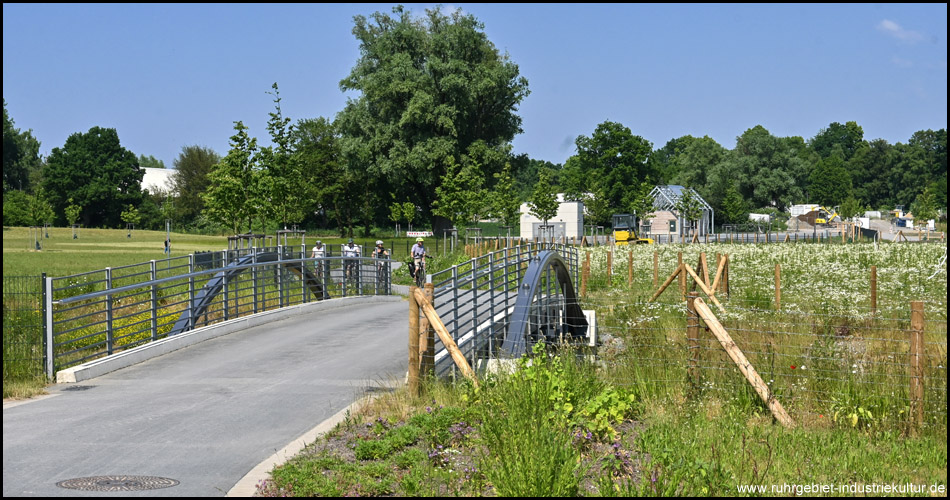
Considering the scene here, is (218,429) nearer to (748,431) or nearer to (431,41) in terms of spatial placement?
(748,431)

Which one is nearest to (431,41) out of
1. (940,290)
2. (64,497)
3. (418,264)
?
(418,264)

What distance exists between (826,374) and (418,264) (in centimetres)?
1967

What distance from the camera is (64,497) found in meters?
7.04

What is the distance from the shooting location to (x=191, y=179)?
12062 cm

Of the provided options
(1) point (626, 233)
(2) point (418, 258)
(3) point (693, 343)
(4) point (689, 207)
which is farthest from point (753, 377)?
(4) point (689, 207)

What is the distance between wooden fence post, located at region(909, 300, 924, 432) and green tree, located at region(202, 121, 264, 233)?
26718 millimetres

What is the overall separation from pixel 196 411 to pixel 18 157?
129323 millimetres

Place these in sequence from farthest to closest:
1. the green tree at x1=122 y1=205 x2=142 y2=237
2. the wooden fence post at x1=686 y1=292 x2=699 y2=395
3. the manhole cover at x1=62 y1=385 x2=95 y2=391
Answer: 1. the green tree at x1=122 y1=205 x2=142 y2=237
2. the manhole cover at x1=62 y1=385 x2=95 y2=391
3. the wooden fence post at x1=686 y1=292 x2=699 y2=395

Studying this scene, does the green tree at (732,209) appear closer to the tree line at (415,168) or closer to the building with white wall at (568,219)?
the tree line at (415,168)

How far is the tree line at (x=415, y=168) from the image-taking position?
4920cm

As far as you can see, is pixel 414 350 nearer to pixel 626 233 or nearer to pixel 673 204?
pixel 626 233

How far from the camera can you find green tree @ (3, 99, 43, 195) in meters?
118

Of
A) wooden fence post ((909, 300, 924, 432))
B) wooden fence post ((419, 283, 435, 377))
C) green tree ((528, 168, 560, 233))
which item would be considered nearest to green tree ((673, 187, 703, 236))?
green tree ((528, 168, 560, 233))

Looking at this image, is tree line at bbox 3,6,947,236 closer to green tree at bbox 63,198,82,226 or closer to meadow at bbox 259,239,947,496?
green tree at bbox 63,198,82,226
